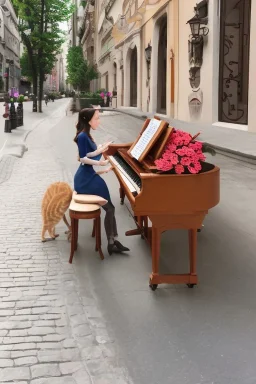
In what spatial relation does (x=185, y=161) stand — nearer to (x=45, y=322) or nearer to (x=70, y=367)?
(x=45, y=322)

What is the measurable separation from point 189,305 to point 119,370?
1.23 meters

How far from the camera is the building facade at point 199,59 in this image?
693 inches

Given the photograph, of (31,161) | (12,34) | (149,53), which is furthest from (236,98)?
(12,34)

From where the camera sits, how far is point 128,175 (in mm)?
5238

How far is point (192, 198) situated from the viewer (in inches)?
174

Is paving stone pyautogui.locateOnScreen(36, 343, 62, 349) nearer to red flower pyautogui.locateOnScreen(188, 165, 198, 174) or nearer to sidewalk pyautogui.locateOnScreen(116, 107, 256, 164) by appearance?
red flower pyautogui.locateOnScreen(188, 165, 198, 174)

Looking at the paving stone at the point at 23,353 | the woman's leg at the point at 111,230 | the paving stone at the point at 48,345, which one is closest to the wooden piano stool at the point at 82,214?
the woman's leg at the point at 111,230

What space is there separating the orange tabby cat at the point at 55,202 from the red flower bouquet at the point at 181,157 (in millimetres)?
1779

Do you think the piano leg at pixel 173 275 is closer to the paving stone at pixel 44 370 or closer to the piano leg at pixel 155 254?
the piano leg at pixel 155 254

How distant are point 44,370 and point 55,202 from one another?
2.95m

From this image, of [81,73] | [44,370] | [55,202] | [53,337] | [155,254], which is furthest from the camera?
[81,73]

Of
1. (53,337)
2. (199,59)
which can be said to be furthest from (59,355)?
(199,59)

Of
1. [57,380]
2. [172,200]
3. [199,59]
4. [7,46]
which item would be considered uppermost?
[7,46]

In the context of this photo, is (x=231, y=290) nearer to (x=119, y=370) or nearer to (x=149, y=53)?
(x=119, y=370)
